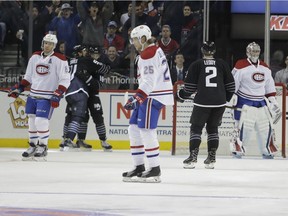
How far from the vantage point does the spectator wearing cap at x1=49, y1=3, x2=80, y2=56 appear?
50.4ft

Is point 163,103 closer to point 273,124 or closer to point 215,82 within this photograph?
point 215,82

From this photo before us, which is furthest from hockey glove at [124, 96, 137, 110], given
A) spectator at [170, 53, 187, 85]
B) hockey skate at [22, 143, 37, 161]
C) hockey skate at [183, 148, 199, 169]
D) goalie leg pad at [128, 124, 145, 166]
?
spectator at [170, 53, 187, 85]

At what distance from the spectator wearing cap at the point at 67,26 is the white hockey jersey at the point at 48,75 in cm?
339

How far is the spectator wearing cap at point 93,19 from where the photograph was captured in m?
15.3

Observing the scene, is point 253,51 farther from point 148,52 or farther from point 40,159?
point 148,52

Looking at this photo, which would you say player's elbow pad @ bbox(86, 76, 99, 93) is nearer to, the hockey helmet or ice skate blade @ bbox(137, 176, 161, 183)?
the hockey helmet

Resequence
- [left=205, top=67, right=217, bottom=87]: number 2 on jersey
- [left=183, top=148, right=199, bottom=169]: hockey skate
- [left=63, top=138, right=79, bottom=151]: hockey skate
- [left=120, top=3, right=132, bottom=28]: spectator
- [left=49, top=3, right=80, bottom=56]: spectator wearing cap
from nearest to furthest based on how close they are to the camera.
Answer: [left=205, top=67, right=217, bottom=87]: number 2 on jersey < [left=183, top=148, right=199, bottom=169]: hockey skate < [left=63, top=138, right=79, bottom=151]: hockey skate < [left=120, top=3, right=132, bottom=28]: spectator < [left=49, top=3, right=80, bottom=56]: spectator wearing cap

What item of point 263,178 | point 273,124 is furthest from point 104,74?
point 263,178

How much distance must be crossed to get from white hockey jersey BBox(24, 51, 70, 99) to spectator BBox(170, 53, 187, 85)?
10.6 feet

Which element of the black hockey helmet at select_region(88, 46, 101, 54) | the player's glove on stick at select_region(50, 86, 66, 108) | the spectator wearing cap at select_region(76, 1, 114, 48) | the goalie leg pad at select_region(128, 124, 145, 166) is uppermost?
the spectator wearing cap at select_region(76, 1, 114, 48)

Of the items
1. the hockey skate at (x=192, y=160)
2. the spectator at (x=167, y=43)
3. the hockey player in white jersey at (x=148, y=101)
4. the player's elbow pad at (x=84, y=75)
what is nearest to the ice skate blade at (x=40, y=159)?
the hockey skate at (x=192, y=160)

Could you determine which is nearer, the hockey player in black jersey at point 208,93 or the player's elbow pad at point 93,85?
the hockey player in black jersey at point 208,93

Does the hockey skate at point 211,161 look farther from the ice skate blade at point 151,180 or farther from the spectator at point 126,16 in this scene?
the spectator at point 126,16

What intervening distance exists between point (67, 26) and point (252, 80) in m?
3.70
